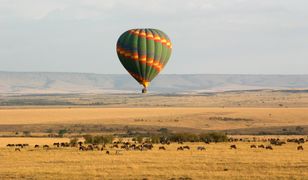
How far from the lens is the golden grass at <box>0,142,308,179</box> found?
31844 millimetres

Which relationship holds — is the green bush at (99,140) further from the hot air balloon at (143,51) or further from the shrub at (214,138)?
the shrub at (214,138)

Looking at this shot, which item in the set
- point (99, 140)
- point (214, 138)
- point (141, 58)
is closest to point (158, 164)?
point (99, 140)

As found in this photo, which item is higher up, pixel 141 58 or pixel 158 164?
pixel 141 58

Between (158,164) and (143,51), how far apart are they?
67.6 feet

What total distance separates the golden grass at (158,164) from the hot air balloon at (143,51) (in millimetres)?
11104

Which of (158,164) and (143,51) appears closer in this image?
(158,164)

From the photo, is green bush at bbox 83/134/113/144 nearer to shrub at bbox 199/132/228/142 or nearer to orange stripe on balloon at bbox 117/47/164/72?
orange stripe on balloon at bbox 117/47/164/72

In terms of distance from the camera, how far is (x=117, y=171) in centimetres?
3350

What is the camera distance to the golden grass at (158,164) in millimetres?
31844

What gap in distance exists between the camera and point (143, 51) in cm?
5597

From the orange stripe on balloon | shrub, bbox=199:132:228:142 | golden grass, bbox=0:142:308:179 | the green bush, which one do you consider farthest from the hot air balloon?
golden grass, bbox=0:142:308:179

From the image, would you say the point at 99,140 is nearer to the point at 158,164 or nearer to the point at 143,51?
the point at 143,51

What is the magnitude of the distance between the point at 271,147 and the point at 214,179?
1772cm

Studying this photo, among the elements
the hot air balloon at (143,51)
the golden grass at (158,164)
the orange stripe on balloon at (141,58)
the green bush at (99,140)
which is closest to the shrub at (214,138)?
the hot air balloon at (143,51)
